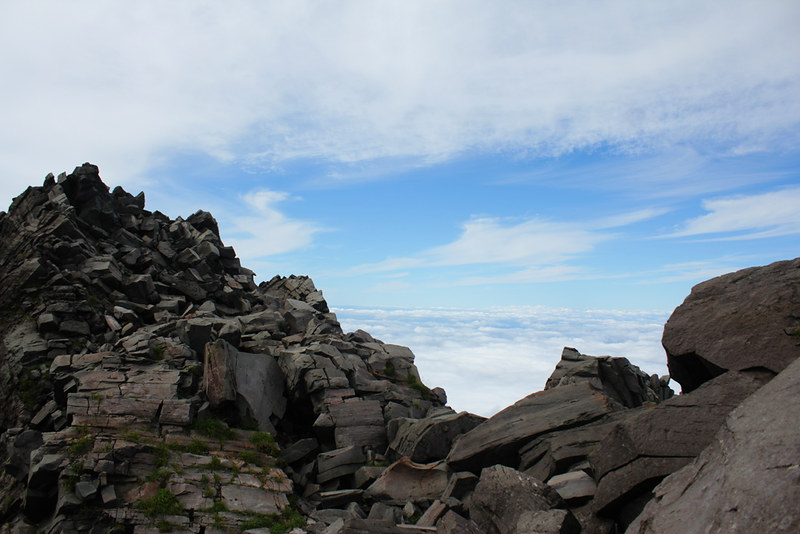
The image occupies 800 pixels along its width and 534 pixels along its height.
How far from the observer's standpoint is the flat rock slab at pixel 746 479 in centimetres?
703

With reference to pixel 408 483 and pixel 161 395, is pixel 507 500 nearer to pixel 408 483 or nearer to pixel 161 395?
pixel 408 483

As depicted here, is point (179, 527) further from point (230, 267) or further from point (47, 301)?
point (230, 267)

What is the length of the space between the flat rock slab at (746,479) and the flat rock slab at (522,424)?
26.3 ft

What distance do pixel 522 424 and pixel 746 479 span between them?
11.2 metres

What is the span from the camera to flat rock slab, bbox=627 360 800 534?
7.03 meters

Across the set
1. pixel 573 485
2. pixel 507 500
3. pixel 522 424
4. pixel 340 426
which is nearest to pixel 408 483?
pixel 522 424

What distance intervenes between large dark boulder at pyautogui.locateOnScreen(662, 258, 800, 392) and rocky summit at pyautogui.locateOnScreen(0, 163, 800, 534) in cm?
5

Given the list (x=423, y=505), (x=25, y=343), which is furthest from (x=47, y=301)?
(x=423, y=505)

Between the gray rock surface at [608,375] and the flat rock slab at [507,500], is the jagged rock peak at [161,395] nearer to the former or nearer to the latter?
the flat rock slab at [507,500]

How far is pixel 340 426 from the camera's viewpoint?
915 inches

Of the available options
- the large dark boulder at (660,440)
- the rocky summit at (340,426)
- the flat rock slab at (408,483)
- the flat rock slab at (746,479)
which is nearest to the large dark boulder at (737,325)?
the rocky summit at (340,426)

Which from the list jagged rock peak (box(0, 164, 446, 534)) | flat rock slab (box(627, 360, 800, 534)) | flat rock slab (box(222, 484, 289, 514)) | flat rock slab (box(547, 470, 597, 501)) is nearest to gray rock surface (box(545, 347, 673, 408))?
jagged rock peak (box(0, 164, 446, 534))

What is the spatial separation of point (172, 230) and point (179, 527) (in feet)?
110

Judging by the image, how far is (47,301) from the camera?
1150 inches
